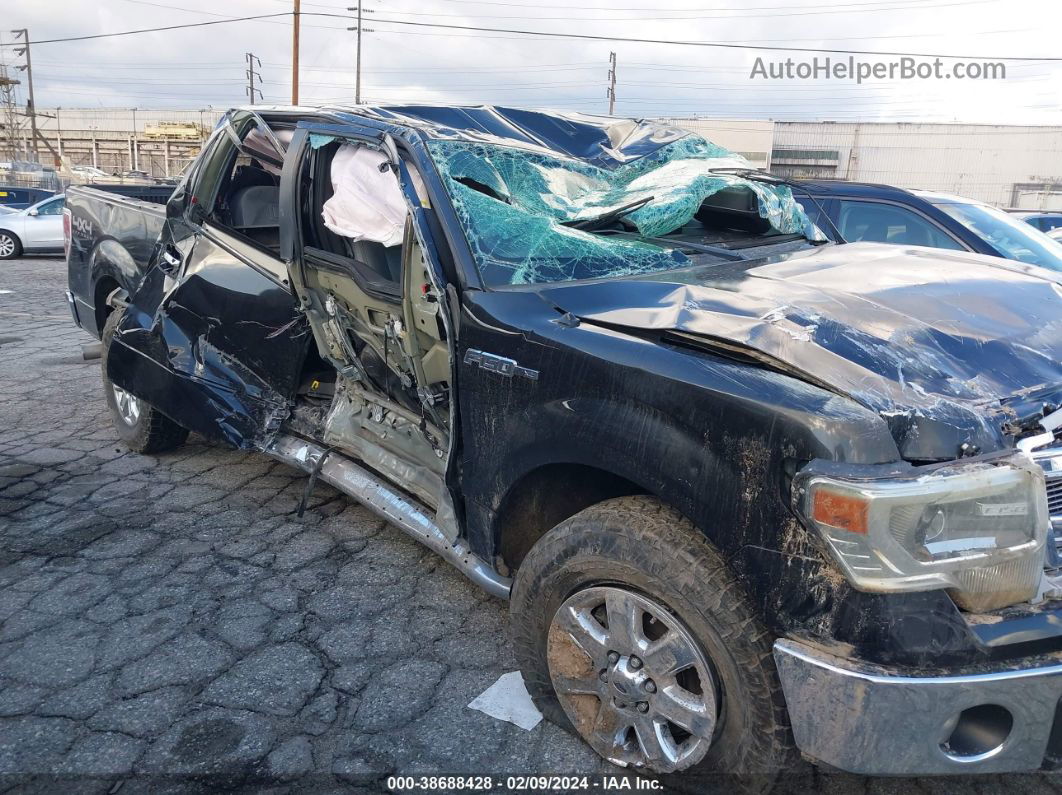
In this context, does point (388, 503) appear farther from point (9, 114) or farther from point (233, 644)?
point (9, 114)

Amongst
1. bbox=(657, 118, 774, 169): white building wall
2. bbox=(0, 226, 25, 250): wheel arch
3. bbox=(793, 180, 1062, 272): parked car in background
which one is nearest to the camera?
bbox=(793, 180, 1062, 272): parked car in background

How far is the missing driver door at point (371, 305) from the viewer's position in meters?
2.99

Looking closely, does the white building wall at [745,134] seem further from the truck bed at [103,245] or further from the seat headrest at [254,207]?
the seat headrest at [254,207]

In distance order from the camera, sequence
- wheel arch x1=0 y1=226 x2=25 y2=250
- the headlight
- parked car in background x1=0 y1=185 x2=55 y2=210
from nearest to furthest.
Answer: the headlight, wheel arch x1=0 y1=226 x2=25 y2=250, parked car in background x1=0 y1=185 x2=55 y2=210

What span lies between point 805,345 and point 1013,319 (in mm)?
908

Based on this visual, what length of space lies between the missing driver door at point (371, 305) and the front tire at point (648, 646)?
69 centimetres

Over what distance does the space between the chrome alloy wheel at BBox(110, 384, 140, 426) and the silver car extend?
12640 millimetres

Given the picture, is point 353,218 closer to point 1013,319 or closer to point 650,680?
point 650,680

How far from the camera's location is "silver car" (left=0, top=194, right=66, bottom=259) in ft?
50.2

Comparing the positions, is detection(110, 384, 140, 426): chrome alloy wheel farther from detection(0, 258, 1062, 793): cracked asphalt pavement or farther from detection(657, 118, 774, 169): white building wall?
detection(657, 118, 774, 169): white building wall

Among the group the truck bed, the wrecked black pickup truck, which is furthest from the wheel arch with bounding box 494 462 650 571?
the truck bed

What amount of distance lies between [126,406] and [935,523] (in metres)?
4.55

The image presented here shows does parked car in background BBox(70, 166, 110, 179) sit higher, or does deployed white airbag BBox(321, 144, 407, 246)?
deployed white airbag BBox(321, 144, 407, 246)

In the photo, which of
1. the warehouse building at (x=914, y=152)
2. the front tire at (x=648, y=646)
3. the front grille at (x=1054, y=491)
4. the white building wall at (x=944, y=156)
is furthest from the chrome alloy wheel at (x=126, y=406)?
the white building wall at (x=944, y=156)
